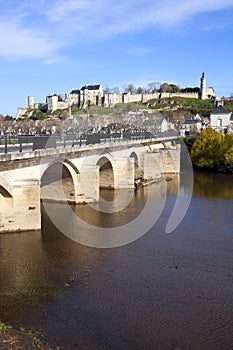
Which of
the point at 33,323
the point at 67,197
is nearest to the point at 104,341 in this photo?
the point at 33,323

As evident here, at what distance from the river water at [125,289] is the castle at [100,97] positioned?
85809 mm

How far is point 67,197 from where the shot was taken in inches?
826

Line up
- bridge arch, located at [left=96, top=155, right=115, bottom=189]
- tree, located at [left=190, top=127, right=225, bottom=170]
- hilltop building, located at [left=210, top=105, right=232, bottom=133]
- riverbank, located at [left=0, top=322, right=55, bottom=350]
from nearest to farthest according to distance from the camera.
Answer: riverbank, located at [left=0, top=322, right=55, bottom=350] < bridge arch, located at [left=96, top=155, right=115, bottom=189] < tree, located at [left=190, top=127, right=225, bottom=170] < hilltop building, located at [left=210, top=105, right=232, bottom=133]

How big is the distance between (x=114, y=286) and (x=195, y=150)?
1262 inches

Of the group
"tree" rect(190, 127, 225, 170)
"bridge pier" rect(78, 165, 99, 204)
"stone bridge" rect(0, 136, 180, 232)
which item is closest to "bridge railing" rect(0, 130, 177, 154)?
"stone bridge" rect(0, 136, 180, 232)

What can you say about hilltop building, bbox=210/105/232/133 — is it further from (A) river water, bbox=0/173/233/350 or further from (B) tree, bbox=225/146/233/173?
(A) river water, bbox=0/173/233/350

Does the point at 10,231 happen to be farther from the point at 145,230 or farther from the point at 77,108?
the point at 77,108

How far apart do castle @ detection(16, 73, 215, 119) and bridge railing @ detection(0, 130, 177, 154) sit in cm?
6535

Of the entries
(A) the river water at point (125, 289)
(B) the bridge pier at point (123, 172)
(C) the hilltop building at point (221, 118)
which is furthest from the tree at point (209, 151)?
(A) the river water at point (125, 289)

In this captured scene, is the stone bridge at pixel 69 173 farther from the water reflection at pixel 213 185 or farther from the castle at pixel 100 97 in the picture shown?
the castle at pixel 100 97

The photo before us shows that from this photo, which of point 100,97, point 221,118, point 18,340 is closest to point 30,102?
point 100,97

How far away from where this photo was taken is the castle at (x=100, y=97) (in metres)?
100

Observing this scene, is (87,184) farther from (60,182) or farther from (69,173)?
(60,182)

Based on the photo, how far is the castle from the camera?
100062mm
